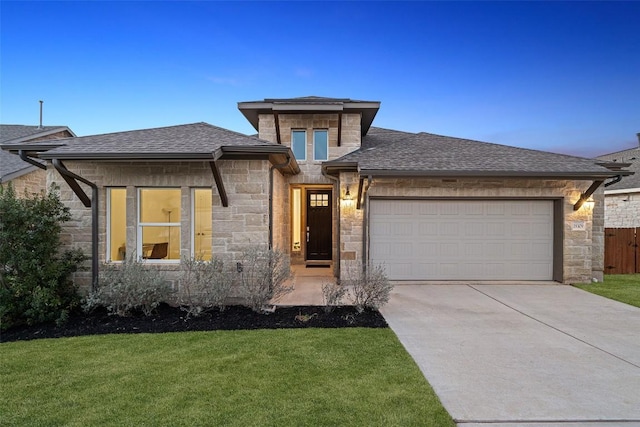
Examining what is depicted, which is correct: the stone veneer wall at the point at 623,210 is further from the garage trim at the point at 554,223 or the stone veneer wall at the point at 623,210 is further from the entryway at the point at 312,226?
the entryway at the point at 312,226

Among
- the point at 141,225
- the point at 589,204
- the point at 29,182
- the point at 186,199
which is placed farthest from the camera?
the point at 29,182

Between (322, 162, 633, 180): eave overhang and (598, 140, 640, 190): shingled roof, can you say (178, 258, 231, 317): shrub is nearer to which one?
(322, 162, 633, 180): eave overhang

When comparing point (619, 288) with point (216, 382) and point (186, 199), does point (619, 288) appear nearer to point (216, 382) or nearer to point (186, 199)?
point (216, 382)

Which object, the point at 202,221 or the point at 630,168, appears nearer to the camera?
the point at 202,221

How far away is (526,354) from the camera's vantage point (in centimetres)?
437

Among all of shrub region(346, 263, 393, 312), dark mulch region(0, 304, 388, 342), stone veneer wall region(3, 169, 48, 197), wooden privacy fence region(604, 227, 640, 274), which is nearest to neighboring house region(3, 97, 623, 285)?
dark mulch region(0, 304, 388, 342)

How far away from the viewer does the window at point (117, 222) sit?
22.9 feet

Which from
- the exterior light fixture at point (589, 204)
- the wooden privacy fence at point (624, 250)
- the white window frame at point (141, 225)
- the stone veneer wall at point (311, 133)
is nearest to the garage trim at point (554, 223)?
the exterior light fixture at point (589, 204)

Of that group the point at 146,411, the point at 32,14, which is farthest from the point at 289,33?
the point at 146,411

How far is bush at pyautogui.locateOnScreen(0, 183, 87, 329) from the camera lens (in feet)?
18.3

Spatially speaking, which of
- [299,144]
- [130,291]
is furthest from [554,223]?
[130,291]

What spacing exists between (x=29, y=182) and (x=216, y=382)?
1395 centimetres

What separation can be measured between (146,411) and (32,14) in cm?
1390

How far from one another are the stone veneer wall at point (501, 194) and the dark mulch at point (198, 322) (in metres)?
2.87
